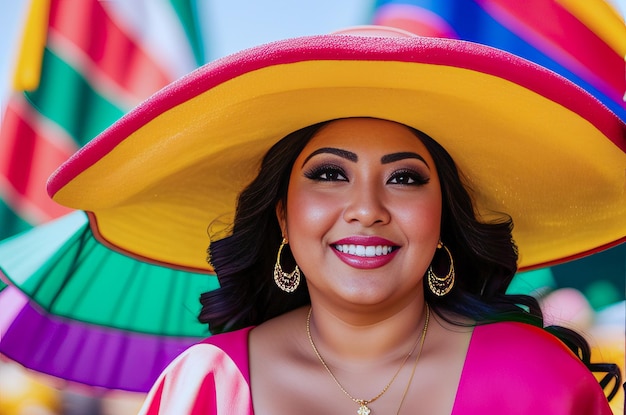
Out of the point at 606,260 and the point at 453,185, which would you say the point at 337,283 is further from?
the point at 606,260


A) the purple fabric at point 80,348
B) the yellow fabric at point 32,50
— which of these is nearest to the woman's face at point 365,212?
the purple fabric at point 80,348

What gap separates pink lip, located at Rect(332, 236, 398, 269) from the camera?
1820 millimetres

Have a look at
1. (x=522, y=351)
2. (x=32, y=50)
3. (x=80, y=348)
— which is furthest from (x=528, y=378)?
(x=32, y=50)

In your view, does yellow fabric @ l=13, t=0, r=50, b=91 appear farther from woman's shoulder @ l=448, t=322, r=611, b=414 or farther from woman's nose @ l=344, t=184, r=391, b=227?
woman's shoulder @ l=448, t=322, r=611, b=414

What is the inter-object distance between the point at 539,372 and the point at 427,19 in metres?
1.54

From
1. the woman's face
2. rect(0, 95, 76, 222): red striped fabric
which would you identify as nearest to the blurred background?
rect(0, 95, 76, 222): red striped fabric

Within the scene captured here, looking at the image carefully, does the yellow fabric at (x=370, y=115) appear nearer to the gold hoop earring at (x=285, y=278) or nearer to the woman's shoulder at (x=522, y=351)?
the gold hoop earring at (x=285, y=278)

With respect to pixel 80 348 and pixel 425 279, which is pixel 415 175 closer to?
pixel 425 279

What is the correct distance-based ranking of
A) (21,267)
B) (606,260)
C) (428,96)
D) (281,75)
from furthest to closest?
(606,260)
(21,267)
(428,96)
(281,75)

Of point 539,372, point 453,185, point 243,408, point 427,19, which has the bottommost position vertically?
point 243,408

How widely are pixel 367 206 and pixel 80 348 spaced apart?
115cm

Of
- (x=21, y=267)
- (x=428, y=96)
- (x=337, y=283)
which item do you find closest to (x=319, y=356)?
(x=337, y=283)

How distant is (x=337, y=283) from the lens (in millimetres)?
1882

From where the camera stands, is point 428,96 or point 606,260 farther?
point 606,260
